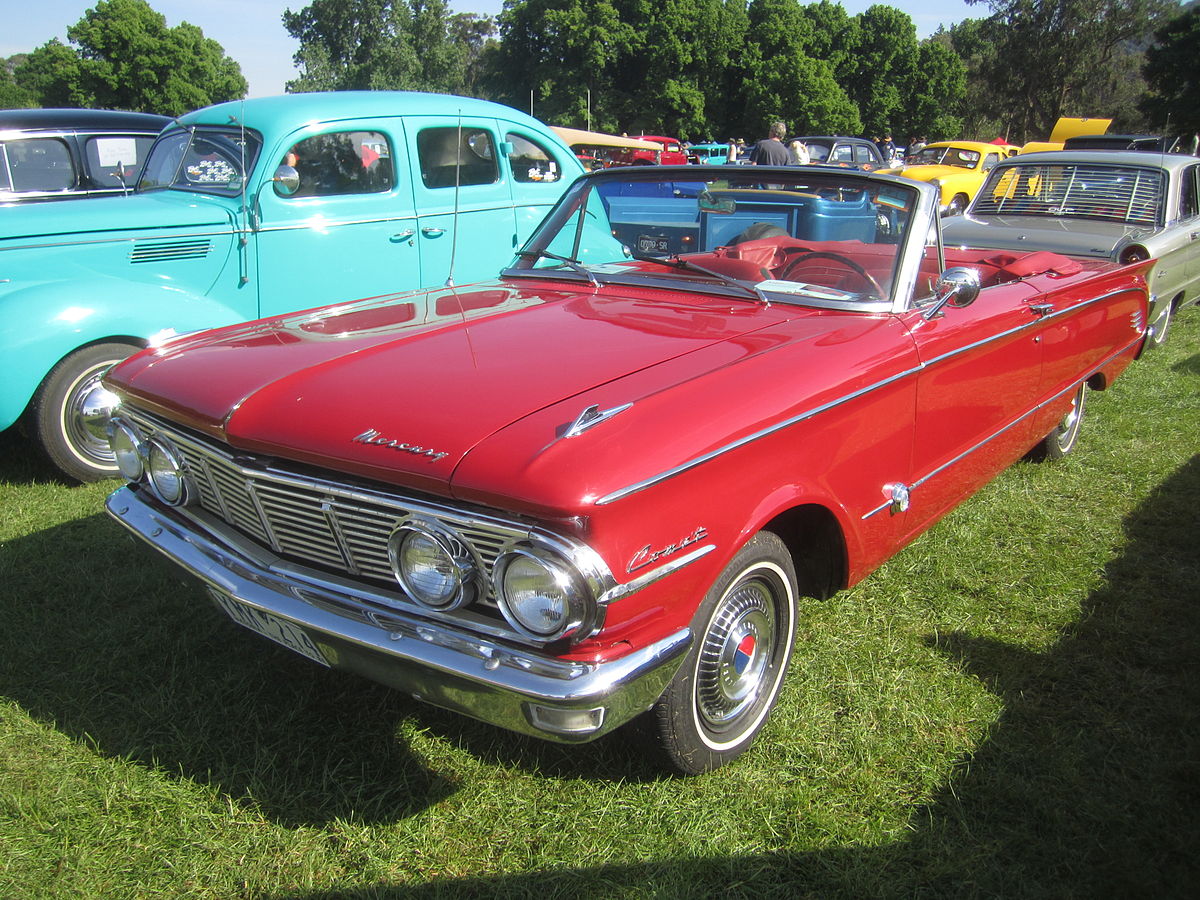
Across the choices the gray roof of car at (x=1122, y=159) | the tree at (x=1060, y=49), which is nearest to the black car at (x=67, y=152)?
the gray roof of car at (x=1122, y=159)

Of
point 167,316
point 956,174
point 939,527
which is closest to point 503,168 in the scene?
point 167,316

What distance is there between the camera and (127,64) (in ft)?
143

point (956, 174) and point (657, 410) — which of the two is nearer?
point (657, 410)

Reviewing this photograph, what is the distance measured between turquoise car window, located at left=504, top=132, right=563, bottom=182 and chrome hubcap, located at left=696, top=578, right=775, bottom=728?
175 inches

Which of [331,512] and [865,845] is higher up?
[331,512]

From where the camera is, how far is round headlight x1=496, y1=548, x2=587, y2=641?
175 centimetres

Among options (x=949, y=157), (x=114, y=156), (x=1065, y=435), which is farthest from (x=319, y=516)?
(x=949, y=157)

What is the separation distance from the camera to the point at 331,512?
2047 millimetres

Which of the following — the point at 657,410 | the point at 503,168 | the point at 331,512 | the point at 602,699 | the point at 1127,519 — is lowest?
the point at 1127,519

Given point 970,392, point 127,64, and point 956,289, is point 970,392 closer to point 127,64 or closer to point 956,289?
point 956,289

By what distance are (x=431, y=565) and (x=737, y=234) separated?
1950mm

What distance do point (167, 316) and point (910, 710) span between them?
3904 mm

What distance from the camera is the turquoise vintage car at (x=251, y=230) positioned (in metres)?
4.24

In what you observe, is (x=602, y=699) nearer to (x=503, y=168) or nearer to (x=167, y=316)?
(x=167, y=316)
